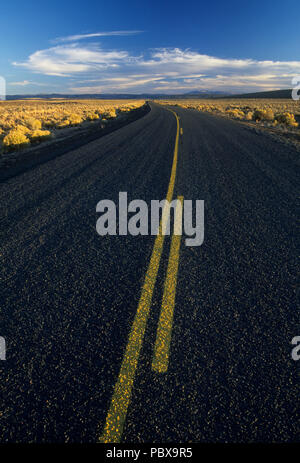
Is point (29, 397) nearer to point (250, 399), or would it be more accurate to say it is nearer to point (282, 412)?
point (250, 399)

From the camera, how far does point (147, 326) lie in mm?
2314


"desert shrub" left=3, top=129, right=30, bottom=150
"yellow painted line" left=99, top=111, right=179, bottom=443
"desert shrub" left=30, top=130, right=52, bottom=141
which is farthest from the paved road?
"desert shrub" left=30, top=130, right=52, bottom=141

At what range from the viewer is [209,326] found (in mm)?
2342

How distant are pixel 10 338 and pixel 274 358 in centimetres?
237

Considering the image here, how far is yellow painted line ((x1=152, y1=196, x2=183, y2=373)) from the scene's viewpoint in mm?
2016

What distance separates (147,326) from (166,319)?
0.21 meters

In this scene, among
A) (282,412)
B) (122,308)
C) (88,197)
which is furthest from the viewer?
(88,197)

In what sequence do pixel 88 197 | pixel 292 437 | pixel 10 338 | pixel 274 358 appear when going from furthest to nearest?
pixel 88 197, pixel 10 338, pixel 274 358, pixel 292 437

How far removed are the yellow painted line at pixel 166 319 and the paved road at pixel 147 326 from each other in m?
0.05

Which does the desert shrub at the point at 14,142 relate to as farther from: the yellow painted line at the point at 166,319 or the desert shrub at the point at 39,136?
the yellow painted line at the point at 166,319

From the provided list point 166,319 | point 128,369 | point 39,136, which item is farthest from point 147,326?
point 39,136

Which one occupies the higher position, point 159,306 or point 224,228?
point 224,228

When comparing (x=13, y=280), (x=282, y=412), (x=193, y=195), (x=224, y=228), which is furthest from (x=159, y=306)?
(x=193, y=195)

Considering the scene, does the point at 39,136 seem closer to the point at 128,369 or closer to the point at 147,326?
the point at 147,326
